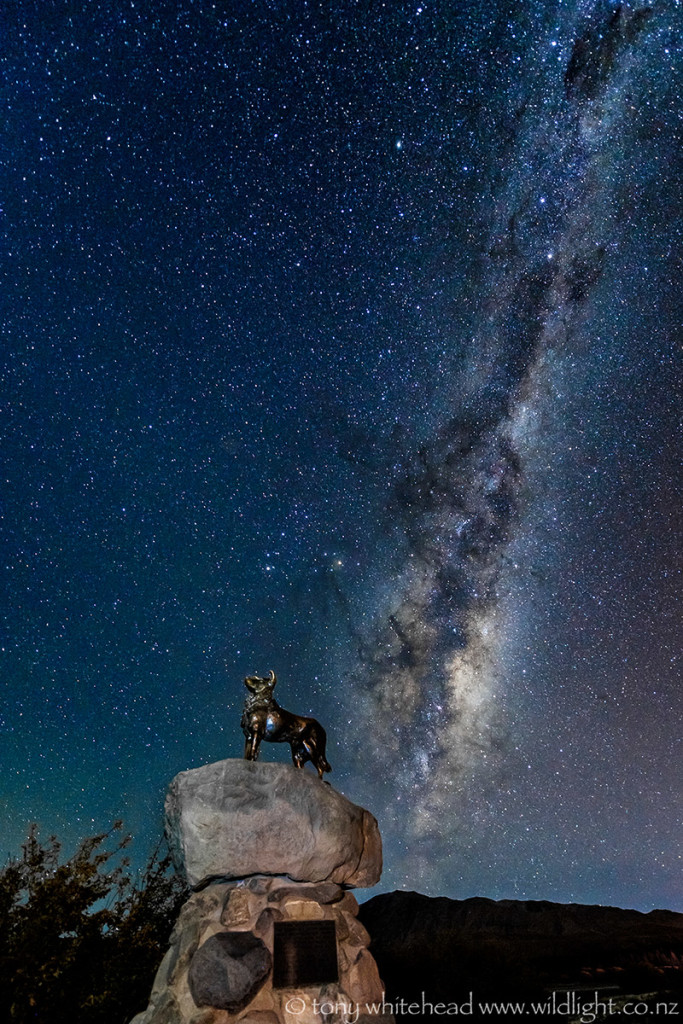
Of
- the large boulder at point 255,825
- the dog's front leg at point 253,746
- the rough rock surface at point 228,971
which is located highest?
the dog's front leg at point 253,746

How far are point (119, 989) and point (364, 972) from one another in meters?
4.94

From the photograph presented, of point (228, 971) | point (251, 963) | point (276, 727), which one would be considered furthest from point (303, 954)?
point (276, 727)

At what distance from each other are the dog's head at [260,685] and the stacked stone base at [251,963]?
6.68 ft

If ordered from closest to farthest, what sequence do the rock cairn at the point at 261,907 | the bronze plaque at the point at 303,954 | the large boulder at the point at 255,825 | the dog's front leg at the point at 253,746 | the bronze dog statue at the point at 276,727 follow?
1. the rock cairn at the point at 261,907
2. the bronze plaque at the point at 303,954
3. the large boulder at the point at 255,825
4. the dog's front leg at the point at 253,746
5. the bronze dog statue at the point at 276,727

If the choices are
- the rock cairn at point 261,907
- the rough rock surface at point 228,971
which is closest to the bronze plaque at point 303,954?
the rock cairn at point 261,907

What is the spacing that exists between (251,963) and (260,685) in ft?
9.68

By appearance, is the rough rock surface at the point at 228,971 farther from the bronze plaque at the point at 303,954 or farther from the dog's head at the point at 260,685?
the dog's head at the point at 260,685

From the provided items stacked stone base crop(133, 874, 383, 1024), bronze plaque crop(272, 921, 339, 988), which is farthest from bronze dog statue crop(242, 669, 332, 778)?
bronze plaque crop(272, 921, 339, 988)

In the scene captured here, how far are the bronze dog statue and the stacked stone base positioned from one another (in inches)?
55.3

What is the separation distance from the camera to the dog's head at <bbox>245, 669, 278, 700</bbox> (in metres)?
8.34

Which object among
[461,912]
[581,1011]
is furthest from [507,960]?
[461,912]

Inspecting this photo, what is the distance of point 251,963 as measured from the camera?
6.53 metres

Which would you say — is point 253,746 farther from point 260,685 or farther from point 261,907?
point 261,907

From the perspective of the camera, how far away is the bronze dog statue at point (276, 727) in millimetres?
8109
